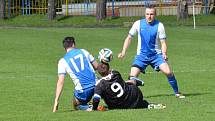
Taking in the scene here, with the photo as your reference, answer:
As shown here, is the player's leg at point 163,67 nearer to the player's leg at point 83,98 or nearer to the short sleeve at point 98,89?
the player's leg at point 83,98

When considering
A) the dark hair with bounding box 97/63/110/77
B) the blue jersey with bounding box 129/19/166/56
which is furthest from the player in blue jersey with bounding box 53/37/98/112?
the blue jersey with bounding box 129/19/166/56

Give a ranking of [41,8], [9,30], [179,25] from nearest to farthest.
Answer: [9,30], [179,25], [41,8]

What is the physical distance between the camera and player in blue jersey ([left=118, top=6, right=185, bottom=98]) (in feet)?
49.0

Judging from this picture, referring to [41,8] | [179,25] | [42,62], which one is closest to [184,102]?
[42,62]

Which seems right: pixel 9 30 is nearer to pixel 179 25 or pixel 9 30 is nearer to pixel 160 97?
pixel 179 25

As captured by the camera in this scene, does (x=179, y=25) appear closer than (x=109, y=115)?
No

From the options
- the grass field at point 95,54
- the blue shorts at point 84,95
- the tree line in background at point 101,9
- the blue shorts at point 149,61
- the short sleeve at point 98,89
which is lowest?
the grass field at point 95,54

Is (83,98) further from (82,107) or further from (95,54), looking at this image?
(95,54)

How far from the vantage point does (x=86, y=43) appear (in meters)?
30.4

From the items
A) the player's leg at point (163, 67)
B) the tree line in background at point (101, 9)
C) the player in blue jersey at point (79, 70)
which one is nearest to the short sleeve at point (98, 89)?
the player in blue jersey at point (79, 70)

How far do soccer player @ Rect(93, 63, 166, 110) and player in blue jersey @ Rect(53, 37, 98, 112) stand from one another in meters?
0.25

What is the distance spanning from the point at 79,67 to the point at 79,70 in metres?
0.05

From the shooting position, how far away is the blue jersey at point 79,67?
42.0 feet

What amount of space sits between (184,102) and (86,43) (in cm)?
1668
